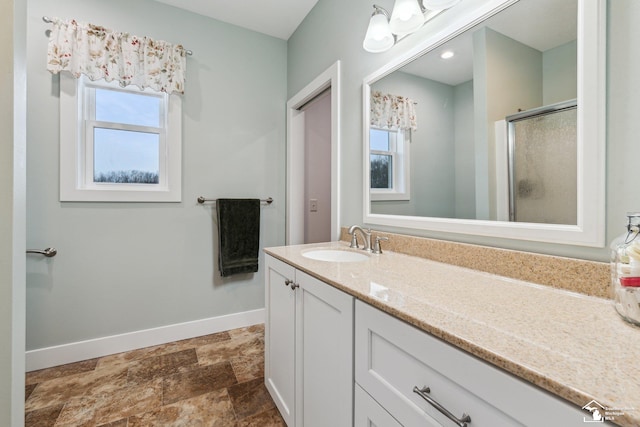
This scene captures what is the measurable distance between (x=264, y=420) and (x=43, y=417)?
1.09 meters

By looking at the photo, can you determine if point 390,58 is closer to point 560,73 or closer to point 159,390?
point 560,73

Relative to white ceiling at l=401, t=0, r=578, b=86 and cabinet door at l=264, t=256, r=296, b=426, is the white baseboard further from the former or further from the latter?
white ceiling at l=401, t=0, r=578, b=86

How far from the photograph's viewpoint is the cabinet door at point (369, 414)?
0.70 metres

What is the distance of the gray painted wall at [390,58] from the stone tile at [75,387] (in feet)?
5.54

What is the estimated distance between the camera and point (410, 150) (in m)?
1.41

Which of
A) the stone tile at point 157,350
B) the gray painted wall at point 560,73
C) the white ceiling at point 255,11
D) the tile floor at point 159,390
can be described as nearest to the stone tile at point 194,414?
the tile floor at point 159,390

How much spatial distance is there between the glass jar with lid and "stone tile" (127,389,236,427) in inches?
59.9

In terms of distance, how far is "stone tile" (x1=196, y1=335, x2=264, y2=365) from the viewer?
1.90m

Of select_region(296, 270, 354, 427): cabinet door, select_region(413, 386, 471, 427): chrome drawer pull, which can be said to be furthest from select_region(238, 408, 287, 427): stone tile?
select_region(413, 386, 471, 427): chrome drawer pull

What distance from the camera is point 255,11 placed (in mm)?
2174

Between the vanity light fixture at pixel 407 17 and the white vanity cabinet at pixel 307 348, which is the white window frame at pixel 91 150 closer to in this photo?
the white vanity cabinet at pixel 307 348

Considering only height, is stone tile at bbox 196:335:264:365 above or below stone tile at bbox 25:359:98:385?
above

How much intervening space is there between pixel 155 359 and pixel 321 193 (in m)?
1.90

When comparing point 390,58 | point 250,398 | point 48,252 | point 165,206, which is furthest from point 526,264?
point 48,252
